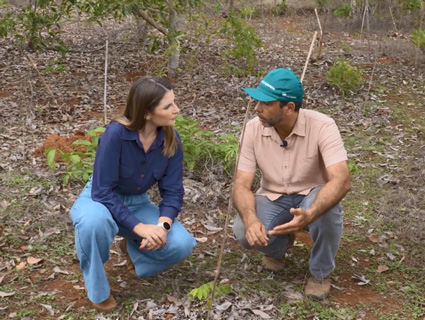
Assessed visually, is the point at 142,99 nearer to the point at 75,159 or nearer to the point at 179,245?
the point at 179,245

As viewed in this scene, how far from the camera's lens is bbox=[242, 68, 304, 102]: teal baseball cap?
11.1 ft

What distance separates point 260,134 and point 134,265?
1.20 m

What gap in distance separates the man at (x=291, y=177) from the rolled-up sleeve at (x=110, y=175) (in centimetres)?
72

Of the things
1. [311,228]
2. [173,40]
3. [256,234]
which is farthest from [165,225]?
[173,40]

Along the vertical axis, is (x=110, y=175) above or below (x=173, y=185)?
above

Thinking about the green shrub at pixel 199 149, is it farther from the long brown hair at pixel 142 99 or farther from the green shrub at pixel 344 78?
the green shrub at pixel 344 78

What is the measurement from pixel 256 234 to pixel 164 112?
90 centimetres

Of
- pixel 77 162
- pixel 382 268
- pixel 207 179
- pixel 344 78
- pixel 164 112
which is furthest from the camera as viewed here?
pixel 344 78

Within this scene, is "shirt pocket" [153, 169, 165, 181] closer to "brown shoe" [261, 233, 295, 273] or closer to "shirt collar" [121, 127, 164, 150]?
"shirt collar" [121, 127, 164, 150]

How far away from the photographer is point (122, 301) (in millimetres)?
3518

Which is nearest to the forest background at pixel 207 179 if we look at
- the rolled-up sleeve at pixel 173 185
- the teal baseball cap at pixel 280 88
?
the rolled-up sleeve at pixel 173 185

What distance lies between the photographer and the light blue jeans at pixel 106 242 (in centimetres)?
320

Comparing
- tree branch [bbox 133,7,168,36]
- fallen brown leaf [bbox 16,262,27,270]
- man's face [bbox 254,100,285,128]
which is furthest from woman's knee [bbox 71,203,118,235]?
tree branch [bbox 133,7,168,36]

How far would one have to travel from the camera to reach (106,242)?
325 cm
